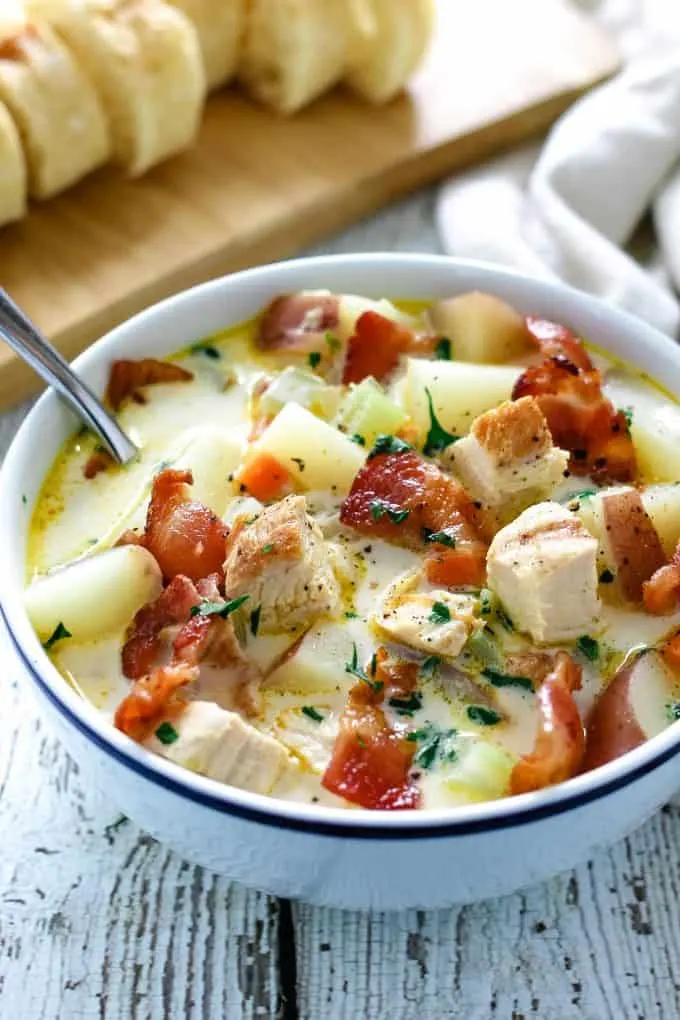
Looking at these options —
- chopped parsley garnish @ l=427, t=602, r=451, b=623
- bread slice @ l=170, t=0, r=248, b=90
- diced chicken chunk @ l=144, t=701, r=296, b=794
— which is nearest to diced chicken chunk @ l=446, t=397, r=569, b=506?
chopped parsley garnish @ l=427, t=602, r=451, b=623

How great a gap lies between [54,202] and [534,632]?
2.64 metres

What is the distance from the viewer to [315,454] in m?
3.12

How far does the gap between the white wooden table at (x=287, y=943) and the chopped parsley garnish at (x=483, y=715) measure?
1.79 ft

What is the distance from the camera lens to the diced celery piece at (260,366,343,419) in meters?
3.33

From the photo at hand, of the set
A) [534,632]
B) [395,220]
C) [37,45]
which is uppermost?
[37,45]

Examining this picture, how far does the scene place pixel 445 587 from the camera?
288cm

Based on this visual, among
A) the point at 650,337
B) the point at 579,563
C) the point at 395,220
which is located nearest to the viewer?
the point at 579,563

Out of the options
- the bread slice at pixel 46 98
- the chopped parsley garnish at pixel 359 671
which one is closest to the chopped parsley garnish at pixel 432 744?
the chopped parsley garnish at pixel 359 671

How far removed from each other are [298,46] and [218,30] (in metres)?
0.33

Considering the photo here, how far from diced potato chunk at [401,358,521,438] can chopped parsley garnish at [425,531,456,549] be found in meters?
0.39

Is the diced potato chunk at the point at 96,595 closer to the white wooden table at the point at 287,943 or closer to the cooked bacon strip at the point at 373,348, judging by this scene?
the white wooden table at the point at 287,943

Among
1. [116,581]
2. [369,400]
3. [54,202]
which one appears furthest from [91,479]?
Result: [54,202]

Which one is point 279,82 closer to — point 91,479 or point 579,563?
point 91,479

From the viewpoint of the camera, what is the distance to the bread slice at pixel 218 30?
4.71 meters
